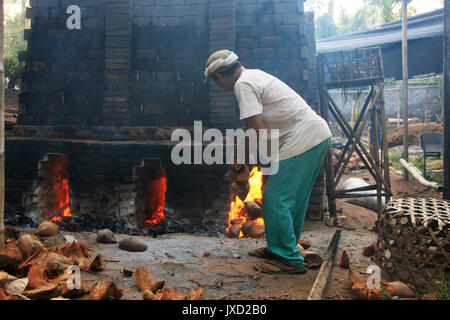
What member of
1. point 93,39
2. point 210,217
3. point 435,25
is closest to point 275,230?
point 210,217

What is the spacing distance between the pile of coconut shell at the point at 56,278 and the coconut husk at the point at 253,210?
2.64m

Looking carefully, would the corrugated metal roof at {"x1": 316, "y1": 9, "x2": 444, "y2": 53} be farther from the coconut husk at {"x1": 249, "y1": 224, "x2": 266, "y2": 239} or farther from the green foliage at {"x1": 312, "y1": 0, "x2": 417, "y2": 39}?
the green foliage at {"x1": 312, "y1": 0, "x2": 417, "y2": 39}

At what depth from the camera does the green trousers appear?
2.68 metres

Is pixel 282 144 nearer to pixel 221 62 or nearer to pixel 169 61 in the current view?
pixel 221 62

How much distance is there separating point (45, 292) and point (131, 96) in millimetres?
4112

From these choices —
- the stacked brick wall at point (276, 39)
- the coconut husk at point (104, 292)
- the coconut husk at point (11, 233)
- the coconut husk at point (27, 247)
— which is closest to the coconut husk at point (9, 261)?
the coconut husk at point (27, 247)

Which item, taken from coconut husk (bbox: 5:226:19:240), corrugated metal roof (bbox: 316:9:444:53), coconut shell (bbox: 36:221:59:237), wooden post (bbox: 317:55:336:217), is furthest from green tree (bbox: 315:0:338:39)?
coconut husk (bbox: 5:226:19:240)

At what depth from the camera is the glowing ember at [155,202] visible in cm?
577

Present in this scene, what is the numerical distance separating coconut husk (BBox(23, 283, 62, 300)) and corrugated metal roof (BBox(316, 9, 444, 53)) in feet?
29.9

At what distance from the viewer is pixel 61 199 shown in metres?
5.97
